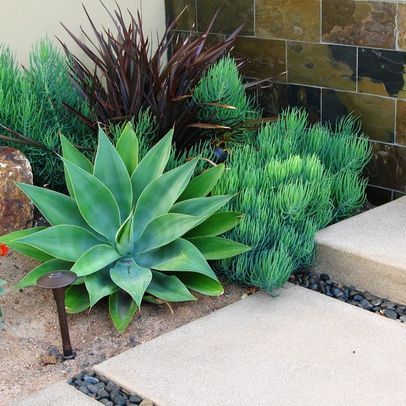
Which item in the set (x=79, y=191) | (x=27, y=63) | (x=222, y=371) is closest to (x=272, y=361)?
(x=222, y=371)

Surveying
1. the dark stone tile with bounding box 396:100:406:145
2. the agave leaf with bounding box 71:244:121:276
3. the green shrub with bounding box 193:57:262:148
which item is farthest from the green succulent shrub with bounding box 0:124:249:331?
the dark stone tile with bounding box 396:100:406:145

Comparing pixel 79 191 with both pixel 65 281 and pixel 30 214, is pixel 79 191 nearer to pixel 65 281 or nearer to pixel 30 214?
pixel 65 281

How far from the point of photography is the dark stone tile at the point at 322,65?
4.75 m

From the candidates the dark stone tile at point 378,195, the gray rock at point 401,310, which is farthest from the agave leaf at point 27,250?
the dark stone tile at point 378,195

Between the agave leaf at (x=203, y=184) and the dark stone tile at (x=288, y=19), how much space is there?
64.6 inches

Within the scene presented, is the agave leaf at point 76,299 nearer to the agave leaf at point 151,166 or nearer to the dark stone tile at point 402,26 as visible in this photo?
the agave leaf at point 151,166

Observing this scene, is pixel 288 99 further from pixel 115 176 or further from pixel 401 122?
pixel 115 176

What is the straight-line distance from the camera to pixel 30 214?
13.4 feet

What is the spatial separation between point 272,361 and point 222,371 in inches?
7.9

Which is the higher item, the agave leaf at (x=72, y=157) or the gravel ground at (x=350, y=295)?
the agave leaf at (x=72, y=157)

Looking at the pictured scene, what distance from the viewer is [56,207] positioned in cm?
352

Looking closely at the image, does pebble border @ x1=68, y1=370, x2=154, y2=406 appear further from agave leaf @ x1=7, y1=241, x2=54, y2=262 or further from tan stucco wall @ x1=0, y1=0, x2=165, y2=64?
tan stucco wall @ x1=0, y1=0, x2=165, y2=64

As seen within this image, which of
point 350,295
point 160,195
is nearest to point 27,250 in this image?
point 160,195

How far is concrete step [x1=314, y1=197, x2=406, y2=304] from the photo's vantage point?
A: 352cm
